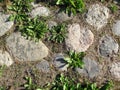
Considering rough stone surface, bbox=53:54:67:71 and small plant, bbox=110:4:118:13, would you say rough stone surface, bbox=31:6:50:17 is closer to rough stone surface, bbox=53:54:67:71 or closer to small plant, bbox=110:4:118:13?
rough stone surface, bbox=53:54:67:71

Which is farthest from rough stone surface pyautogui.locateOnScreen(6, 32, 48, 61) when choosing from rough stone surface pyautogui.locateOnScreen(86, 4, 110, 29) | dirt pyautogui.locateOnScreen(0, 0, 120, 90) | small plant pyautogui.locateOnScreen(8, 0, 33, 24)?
rough stone surface pyautogui.locateOnScreen(86, 4, 110, 29)

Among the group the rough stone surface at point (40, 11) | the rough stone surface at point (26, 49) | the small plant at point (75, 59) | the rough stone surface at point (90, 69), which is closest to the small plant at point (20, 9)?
the rough stone surface at point (40, 11)

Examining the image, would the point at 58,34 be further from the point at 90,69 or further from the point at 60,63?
the point at 90,69

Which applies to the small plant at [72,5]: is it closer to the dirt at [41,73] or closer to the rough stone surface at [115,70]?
the dirt at [41,73]

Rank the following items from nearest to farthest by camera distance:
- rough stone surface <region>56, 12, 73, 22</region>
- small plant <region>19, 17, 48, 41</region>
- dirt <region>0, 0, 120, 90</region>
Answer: dirt <region>0, 0, 120, 90</region> → small plant <region>19, 17, 48, 41</region> → rough stone surface <region>56, 12, 73, 22</region>

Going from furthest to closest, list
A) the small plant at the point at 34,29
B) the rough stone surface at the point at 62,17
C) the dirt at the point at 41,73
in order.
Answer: the rough stone surface at the point at 62,17
the small plant at the point at 34,29
the dirt at the point at 41,73

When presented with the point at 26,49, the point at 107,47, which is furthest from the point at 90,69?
the point at 26,49
